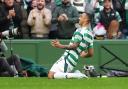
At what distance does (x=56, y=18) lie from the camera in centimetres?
1958

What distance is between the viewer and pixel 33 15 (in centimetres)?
1942

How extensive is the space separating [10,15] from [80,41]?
4355 mm

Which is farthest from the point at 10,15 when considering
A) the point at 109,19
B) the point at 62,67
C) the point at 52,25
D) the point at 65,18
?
the point at 62,67

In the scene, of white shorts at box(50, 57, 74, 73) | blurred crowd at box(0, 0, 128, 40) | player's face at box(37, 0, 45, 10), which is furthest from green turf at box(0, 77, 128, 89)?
player's face at box(37, 0, 45, 10)

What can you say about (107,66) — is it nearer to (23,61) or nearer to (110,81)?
(23,61)

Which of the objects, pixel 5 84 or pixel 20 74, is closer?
pixel 5 84

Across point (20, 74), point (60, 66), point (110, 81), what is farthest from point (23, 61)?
point (110, 81)

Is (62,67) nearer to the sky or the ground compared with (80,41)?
nearer to the ground

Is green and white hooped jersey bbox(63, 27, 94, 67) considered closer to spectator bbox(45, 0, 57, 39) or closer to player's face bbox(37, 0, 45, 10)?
player's face bbox(37, 0, 45, 10)

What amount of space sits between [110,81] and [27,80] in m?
1.99

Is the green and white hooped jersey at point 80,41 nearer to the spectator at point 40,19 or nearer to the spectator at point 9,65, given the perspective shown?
the spectator at point 9,65

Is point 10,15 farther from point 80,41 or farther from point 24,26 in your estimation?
point 80,41

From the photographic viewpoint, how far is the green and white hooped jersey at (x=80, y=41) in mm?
15633

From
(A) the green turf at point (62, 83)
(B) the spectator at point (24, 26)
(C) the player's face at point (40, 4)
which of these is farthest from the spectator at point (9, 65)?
(C) the player's face at point (40, 4)
